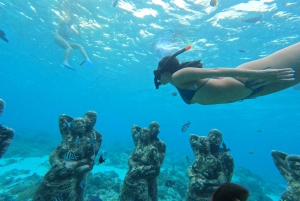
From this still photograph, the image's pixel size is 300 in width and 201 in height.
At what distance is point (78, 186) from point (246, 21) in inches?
563

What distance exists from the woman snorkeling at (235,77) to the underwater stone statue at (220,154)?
182 centimetres

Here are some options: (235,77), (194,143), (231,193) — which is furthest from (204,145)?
(231,193)

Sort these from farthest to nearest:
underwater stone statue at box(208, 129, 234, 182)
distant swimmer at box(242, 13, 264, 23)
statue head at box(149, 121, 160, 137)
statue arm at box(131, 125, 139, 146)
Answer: distant swimmer at box(242, 13, 264, 23)
statue arm at box(131, 125, 139, 146)
statue head at box(149, 121, 160, 137)
underwater stone statue at box(208, 129, 234, 182)

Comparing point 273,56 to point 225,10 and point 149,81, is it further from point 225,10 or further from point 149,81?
point 149,81

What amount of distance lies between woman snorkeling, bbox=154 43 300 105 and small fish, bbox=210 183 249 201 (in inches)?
76.9

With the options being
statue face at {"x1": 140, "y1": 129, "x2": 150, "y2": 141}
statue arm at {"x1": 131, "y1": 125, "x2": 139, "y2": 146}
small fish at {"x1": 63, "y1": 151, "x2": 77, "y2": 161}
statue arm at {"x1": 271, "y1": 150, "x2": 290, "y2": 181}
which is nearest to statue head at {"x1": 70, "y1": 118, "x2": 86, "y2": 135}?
small fish at {"x1": 63, "y1": 151, "x2": 77, "y2": 161}

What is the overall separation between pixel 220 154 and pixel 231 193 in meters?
4.07

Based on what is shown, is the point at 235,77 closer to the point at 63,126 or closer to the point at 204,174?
the point at 204,174

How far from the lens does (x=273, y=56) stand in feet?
9.51

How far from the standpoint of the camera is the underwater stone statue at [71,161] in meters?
4.14

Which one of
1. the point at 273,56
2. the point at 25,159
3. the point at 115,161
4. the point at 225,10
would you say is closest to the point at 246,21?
the point at 225,10

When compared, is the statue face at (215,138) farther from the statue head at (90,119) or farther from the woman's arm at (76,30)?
the woman's arm at (76,30)

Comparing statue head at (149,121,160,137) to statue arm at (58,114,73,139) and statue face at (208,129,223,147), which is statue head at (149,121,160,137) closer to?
statue face at (208,129,223,147)

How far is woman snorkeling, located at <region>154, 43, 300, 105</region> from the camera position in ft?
8.39
